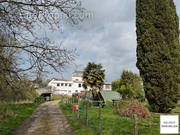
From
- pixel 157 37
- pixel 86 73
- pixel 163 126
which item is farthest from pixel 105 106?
pixel 163 126

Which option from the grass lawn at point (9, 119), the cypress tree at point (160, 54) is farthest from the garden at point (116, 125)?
the grass lawn at point (9, 119)

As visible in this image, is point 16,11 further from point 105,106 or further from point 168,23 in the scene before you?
point 105,106

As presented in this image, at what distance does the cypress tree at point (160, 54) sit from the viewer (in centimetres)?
1258

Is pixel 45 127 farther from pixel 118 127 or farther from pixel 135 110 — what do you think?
pixel 135 110

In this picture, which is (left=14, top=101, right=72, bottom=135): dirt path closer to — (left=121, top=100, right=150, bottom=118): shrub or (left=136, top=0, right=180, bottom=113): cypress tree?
(left=121, top=100, right=150, bottom=118): shrub

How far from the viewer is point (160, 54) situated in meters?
12.9

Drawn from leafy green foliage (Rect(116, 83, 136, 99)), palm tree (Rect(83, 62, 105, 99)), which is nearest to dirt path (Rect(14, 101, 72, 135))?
leafy green foliage (Rect(116, 83, 136, 99))

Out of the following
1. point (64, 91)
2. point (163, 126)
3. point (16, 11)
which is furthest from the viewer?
point (64, 91)

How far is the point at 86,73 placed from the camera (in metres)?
33.2

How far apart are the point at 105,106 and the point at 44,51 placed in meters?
16.7

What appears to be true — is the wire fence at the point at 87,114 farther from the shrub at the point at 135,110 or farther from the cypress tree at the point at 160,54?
the cypress tree at the point at 160,54

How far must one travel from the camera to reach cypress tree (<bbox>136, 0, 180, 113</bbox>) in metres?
12.6

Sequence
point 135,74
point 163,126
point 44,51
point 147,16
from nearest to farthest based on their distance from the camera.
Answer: point 163,126
point 44,51
point 147,16
point 135,74

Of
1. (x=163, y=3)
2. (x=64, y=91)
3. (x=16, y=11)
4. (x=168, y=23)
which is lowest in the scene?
(x=64, y=91)
